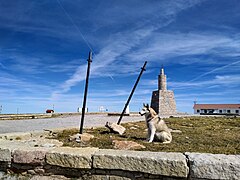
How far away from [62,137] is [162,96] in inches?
1288

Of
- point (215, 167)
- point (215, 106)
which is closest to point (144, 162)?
point (215, 167)

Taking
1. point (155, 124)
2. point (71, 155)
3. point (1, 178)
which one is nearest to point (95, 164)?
point (71, 155)

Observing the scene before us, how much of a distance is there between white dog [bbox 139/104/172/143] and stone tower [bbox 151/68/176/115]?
3154 centimetres

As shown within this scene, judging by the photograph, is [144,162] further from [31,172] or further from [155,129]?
[155,129]

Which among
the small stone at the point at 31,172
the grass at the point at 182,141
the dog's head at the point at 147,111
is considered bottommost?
the small stone at the point at 31,172

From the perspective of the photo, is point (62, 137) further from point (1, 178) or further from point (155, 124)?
point (155, 124)

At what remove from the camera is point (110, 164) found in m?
3.47

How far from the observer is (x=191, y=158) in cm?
329

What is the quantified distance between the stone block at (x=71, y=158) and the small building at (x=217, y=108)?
60352 millimetres

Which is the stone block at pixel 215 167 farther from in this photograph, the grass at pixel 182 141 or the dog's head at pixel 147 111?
the dog's head at pixel 147 111

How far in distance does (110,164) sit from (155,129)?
257 centimetres

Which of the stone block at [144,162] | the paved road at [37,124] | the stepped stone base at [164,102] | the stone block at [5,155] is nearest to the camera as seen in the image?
→ the stone block at [144,162]

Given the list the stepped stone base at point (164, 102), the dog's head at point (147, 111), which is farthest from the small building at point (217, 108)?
the dog's head at point (147, 111)

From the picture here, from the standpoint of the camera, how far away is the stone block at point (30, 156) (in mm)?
3771
